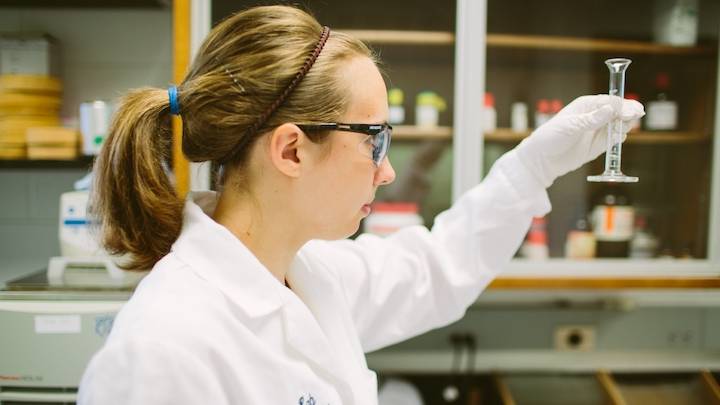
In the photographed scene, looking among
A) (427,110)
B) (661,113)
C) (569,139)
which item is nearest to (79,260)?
(427,110)

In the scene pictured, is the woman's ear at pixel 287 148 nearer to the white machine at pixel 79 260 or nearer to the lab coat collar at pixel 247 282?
the lab coat collar at pixel 247 282

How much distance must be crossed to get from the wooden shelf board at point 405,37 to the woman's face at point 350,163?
105 centimetres

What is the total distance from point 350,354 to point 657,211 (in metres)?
1.57

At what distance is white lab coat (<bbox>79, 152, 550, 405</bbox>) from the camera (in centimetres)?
65

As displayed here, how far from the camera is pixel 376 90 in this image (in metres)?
0.86

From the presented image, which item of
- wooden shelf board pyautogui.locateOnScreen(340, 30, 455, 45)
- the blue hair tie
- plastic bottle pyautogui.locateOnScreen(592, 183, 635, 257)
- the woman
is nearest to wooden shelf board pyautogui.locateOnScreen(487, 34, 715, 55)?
wooden shelf board pyautogui.locateOnScreen(340, 30, 455, 45)

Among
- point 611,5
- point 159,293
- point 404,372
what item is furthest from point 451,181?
point 159,293

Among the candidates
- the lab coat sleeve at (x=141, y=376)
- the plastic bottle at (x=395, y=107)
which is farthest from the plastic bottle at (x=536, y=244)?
the lab coat sleeve at (x=141, y=376)

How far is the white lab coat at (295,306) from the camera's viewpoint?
653 mm

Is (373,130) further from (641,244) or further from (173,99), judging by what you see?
(641,244)

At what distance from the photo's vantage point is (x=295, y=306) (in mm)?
853

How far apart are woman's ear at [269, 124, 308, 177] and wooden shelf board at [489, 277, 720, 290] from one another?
1.08 meters

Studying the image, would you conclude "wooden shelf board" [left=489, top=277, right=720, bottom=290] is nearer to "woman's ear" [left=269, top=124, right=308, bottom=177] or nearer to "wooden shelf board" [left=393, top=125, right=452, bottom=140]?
"wooden shelf board" [left=393, top=125, right=452, bottom=140]

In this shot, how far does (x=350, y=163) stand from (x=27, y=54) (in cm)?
150
